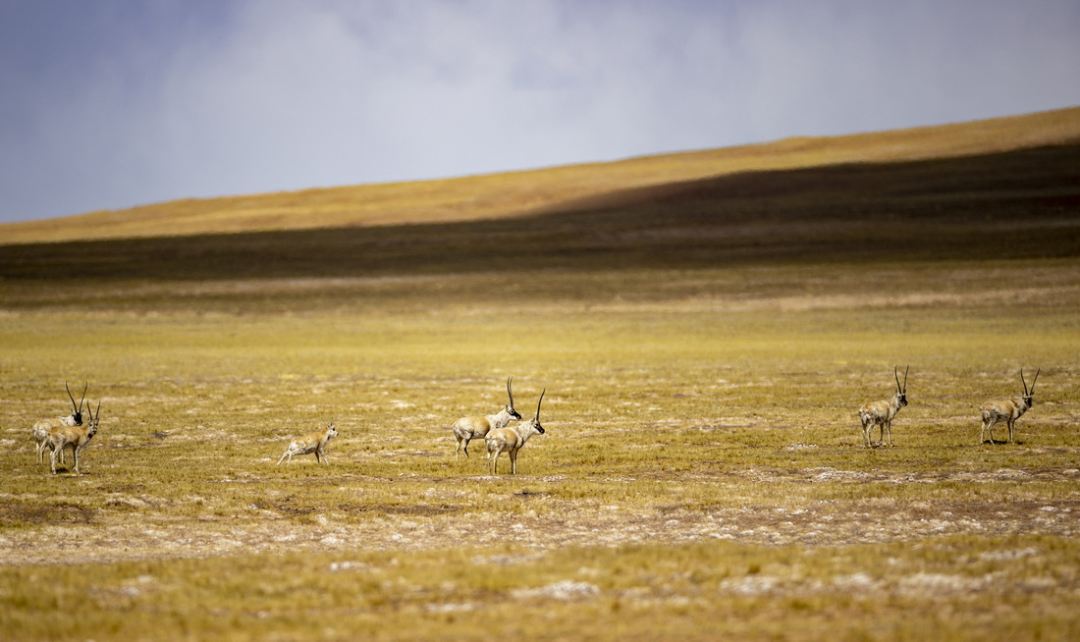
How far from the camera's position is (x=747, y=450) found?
20.7 meters

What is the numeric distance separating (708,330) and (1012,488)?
3980 cm

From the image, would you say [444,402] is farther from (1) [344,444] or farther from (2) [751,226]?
(2) [751,226]

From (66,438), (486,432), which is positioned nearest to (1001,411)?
(486,432)

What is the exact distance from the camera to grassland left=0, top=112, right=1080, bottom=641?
9.95m

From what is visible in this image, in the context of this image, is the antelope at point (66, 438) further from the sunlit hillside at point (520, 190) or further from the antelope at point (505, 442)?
the sunlit hillside at point (520, 190)

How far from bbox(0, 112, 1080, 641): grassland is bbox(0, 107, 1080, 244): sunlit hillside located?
129ft

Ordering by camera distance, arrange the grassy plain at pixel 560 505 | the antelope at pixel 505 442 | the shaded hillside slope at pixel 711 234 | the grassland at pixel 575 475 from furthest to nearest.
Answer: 1. the shaded hillside slope at pixel 711 234
2. the antelope at pixel 505 442
3. the grassland at pixel 575 475
4. the grassy plain at pixel 560 505

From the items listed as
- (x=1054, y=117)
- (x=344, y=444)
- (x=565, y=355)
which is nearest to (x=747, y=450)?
(x=344, y=444)

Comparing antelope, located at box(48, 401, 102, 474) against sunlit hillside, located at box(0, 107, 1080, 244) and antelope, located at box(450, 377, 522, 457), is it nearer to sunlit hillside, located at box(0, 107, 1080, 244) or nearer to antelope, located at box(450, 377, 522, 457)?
antelope, located at box(450, 377, 522, 457)

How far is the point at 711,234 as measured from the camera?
87500mm

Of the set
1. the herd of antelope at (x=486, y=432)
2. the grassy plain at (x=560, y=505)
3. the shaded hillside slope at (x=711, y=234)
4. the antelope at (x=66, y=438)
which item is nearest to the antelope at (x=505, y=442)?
the herd of antelope at (x=486, y=432)

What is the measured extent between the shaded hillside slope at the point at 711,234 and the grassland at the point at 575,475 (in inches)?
399

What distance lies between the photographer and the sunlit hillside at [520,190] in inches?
4193

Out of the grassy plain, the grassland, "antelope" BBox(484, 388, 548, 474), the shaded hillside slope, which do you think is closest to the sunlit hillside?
the shaded hillside slope
